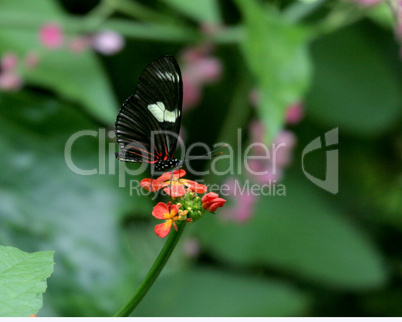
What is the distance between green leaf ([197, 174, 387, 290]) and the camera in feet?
4.15

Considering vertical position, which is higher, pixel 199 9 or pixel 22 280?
pixel 199 9

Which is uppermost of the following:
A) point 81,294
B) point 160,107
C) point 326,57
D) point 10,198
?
point 326,57

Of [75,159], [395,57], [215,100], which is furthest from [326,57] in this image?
[75,159]

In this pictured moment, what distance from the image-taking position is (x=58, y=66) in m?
0.98

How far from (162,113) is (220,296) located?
96cm

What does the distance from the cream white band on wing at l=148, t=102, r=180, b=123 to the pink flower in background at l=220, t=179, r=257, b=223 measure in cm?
78

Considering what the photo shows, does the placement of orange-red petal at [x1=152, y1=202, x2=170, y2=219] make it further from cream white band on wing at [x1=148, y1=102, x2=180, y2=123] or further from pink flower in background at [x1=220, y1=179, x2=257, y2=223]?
pink flower in background at [x1=220, y1=179, x2=257, y2=223]

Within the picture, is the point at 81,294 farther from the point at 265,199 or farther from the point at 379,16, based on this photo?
the point at 379,16

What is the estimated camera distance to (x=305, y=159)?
140 cm

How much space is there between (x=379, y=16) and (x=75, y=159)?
27.2 inches

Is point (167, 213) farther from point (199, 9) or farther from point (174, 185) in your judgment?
point (199, 9)

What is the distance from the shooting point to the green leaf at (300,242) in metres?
1.26

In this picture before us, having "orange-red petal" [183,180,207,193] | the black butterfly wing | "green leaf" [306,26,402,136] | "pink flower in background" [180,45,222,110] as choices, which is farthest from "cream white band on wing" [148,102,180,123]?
"green leaf" [306,26,402,136]

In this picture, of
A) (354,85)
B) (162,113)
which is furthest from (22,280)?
(354,85)
